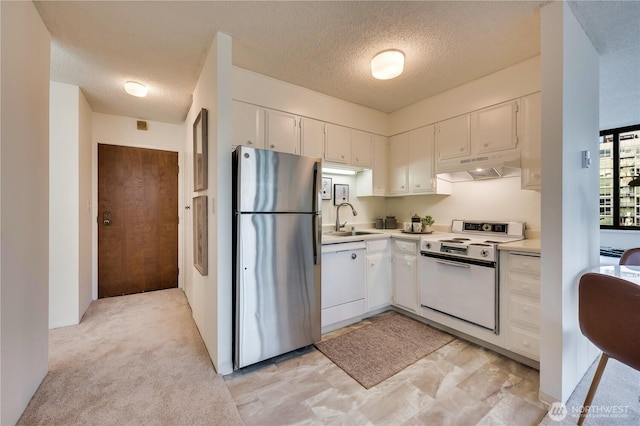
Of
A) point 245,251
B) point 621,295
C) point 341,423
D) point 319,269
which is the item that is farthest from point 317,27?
point 341,423

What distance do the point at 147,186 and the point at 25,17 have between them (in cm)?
249

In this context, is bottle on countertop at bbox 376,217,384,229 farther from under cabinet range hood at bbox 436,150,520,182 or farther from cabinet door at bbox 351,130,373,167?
under cabinet range hood at bbox 436,150,520,182

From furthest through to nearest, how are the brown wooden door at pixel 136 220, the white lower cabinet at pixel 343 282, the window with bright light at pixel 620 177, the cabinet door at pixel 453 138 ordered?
1. the window with bright light at pixel 620 177
2. the brown wooden door at pixel 136 220
3. the cabinet door at pixel 453 138
4. the white lower cabinet at pixel 343 282

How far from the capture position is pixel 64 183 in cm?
278

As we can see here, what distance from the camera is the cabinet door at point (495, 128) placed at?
246 centimetres

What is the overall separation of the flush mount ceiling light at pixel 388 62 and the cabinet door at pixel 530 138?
4.11 ft

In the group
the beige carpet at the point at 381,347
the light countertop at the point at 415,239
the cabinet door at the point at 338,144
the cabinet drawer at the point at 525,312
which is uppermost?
the cabinet door at the point at 338,144

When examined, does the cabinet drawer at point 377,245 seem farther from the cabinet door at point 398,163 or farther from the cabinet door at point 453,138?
the cabinet door at point 453,138

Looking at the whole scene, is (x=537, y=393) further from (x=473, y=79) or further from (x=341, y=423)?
(x=473, y=79)

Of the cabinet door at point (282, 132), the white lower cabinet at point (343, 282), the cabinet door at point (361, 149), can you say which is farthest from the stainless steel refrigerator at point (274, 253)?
the cabinet door at point (361, 149)

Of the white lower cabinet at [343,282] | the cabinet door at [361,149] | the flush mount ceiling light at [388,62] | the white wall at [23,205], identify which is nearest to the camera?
the white wall at [23,205]

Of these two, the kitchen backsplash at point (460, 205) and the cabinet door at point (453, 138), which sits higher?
the cabinet door at point (453, 138)

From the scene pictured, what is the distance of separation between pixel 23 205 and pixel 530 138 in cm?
379

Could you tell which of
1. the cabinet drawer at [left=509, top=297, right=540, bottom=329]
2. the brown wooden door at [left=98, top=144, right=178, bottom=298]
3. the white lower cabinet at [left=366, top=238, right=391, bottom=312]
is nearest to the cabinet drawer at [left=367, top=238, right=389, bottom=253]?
the white lower cabinet at [left=366, top=238, right=391, bottom=312]
